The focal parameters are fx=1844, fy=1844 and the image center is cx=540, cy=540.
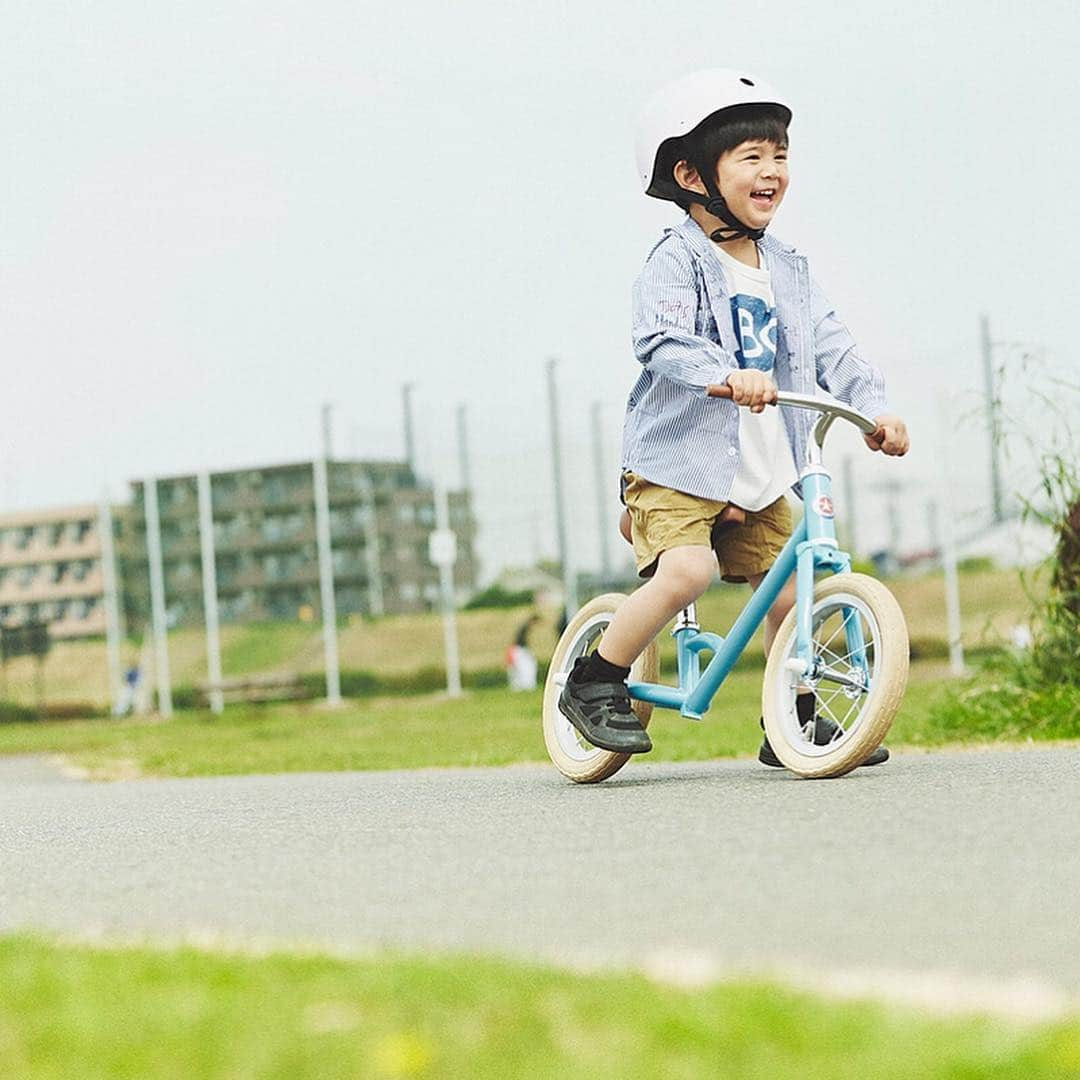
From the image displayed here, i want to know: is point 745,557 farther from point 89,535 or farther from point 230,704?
point 89,535

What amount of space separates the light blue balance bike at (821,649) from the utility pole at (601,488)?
57.8ft

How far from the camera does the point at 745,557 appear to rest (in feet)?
15.5

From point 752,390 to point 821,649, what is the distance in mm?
670

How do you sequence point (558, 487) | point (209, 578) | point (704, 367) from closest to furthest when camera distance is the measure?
1. point (704, 367)
2. point (558, 487)
3. point (209, 578)

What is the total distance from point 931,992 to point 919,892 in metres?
0.71

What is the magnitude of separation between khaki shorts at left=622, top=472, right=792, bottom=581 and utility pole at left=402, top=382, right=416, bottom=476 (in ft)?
61.0

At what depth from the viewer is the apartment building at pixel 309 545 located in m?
23.1

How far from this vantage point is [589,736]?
4.62m

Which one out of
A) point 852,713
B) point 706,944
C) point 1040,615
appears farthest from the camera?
point 1040,615

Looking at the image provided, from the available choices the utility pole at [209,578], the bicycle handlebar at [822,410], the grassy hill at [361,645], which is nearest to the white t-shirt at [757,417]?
the bicycle handlebar at [822,410]

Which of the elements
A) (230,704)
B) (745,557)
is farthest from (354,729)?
(745,557)

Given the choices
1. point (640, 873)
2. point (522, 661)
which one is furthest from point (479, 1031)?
point (522, 661)

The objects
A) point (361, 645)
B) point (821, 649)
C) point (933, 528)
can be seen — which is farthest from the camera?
point (361, 645)

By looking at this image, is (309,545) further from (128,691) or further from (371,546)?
(128,691)
